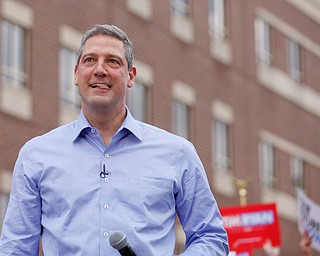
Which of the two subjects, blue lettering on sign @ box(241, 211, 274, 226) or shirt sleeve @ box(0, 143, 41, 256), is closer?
shirt sleeve @ box(0, 143, 41, 256)

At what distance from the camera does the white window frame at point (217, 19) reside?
38406 mm

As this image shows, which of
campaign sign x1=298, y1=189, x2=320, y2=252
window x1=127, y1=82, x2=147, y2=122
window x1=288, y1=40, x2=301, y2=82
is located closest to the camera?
campaign sign x1=298, y1=189, x2=320, y2=252

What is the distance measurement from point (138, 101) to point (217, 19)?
6.29 m

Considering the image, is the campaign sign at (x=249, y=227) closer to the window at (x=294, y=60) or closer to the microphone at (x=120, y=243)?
the microphone at (x=120, y=243)

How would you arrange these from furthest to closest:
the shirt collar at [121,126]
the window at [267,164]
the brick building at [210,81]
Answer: the window at [267,164] < the brick building at [210,81] < the shirt collar at [121,126]

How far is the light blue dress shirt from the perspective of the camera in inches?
221

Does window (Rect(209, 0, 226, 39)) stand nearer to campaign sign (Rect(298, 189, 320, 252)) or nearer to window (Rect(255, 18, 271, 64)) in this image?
window (Rect(255, 18, 271, 64))

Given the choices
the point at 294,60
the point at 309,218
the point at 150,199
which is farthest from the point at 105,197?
the point at 294,60

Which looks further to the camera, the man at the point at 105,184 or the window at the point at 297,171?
the window at the point at 297,171

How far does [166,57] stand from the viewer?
115 feet

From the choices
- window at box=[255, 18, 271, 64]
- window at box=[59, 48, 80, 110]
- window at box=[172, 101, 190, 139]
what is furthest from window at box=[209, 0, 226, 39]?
window at box=[59, 48, 80, 110]

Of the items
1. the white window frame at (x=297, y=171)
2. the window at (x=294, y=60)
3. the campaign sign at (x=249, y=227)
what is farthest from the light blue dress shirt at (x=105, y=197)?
the window at (x=294, y=60)

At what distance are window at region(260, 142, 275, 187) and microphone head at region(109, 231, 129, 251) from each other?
34.7 m

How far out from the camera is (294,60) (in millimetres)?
43719
